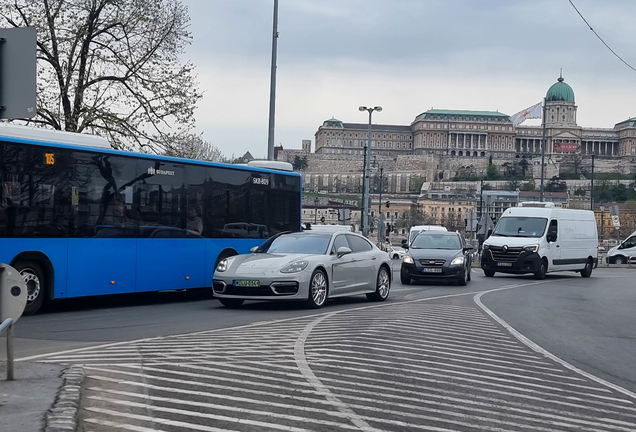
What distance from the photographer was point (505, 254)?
1175 inches

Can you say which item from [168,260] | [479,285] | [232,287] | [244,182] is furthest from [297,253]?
[479,285]

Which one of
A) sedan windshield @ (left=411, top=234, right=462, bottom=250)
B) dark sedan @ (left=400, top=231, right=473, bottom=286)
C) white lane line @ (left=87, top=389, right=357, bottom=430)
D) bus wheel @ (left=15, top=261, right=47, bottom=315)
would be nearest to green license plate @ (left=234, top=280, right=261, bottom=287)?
bus wheel @ (left=15, top=261, right=47, bottom=315)

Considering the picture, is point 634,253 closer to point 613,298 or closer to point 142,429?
point 613,298

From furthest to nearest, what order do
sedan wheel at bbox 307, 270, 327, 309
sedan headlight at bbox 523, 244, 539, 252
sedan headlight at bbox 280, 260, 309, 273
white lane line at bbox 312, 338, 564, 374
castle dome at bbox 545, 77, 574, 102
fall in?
castle dome at bbox 545, 77, 574, 102
sedan headlight at bbox 523, 244, 539, 252
sedan wheel at bbox 307, 270, 327, 309
sedan headlight at bbox 280, 260, 309, 273
white lane line at bbox 312, 338, 564, 374

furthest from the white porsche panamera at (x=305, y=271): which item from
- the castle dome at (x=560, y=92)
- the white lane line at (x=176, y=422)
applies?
the castle dome at (x=560, y=92)

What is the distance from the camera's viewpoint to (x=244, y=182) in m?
19.3

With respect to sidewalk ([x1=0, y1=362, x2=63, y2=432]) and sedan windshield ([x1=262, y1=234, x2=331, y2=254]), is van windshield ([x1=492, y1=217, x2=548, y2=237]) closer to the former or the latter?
sedan windshield ([x1=262, y1=234, x2=331, y2=254])

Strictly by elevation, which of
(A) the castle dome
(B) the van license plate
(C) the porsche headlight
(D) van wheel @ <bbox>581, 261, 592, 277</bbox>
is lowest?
(D) van wheel @ <bbox>581, 261, 592, 277</bbox>

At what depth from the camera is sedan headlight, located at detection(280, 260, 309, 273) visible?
49.1 feet

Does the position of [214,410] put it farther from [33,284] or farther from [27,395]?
[33,284]

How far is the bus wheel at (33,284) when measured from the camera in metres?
13.6

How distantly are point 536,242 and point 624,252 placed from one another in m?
23.6

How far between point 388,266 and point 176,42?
39.6 ft

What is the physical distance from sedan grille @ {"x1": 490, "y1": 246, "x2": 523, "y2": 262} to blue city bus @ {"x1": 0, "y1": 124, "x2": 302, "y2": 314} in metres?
12.2
